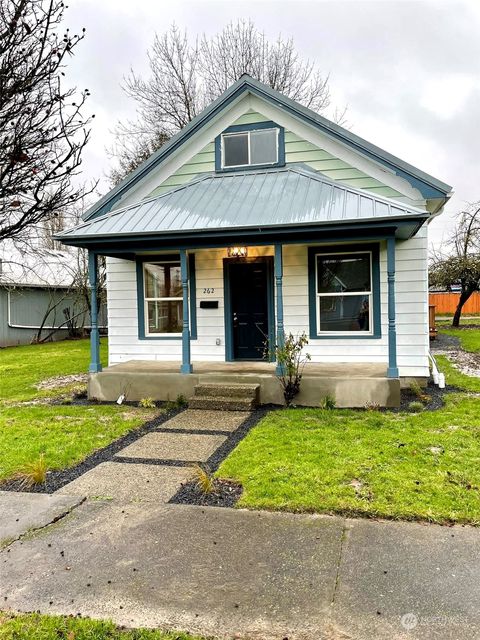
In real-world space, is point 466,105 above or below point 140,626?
above

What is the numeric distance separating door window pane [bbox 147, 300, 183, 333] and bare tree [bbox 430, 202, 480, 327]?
54.3ft

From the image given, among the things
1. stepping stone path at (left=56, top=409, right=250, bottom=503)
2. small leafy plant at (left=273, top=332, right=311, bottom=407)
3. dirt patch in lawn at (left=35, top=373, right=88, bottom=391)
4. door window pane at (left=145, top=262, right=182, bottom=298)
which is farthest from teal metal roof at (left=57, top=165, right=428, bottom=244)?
dirt patch in lawn at (left=35, top=373, right=88, bottom=391)

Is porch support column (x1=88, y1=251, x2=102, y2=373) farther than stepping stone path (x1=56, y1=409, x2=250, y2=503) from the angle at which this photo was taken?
Yes

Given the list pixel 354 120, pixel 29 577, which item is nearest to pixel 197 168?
pixel 29 577

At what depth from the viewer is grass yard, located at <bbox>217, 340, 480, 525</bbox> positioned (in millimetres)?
4004

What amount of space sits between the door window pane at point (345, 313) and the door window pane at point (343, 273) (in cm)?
18

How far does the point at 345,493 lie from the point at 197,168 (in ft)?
25.9

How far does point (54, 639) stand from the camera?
254 centimetres

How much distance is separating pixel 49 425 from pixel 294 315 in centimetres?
486

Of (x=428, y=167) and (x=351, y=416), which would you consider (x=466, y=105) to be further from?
(x=351, y=416)

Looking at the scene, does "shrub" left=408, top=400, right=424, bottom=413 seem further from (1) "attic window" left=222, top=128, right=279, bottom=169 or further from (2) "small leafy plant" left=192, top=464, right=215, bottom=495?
(1) "attic window" left=222, top=128, right=279, bottom=169

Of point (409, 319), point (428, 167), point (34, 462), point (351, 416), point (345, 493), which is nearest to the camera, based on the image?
point (345, 493)

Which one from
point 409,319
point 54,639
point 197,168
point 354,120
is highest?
point 354,120

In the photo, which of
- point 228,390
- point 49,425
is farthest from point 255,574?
point 228,390
